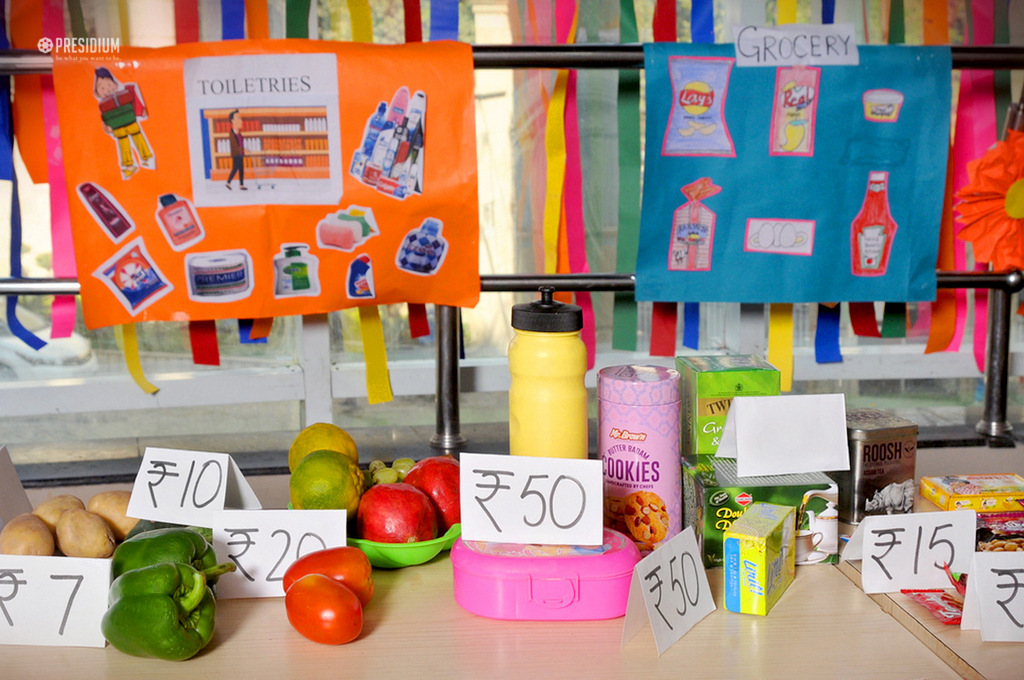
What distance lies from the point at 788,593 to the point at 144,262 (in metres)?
1.14

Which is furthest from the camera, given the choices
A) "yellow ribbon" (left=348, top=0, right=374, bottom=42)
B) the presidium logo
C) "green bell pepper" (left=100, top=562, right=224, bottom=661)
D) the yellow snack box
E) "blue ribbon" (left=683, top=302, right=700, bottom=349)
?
"blue ribbon" (left=683, top=302, right=700, bottom=349)

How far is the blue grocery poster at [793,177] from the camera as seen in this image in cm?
150

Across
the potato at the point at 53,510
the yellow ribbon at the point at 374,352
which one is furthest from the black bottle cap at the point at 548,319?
the yellow ribbon at the point at 374,352

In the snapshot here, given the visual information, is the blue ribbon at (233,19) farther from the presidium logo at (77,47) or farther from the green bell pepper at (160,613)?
the green bell pepper at (160,613)

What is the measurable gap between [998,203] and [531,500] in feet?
2.64

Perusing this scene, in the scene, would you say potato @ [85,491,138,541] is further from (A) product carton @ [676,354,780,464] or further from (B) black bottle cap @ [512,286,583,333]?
(A) product carton @ [676,354,780,464]

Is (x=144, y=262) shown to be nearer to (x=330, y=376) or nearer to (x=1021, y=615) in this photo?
(x=330, y=376)

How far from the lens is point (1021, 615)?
702 mm

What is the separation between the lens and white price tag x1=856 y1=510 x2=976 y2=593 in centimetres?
78

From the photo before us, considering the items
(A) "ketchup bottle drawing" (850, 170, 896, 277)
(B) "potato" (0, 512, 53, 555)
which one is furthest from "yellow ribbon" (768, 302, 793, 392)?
(B) "potato" (0, 512, 53, 555)

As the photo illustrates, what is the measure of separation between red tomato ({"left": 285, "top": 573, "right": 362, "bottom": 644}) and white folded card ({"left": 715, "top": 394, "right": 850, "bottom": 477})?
14.1 inches

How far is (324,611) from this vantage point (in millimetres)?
692

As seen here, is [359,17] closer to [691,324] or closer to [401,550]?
[691,324]

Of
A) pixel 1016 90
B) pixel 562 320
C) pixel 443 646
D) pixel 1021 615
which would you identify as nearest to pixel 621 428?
pixel 562 320
